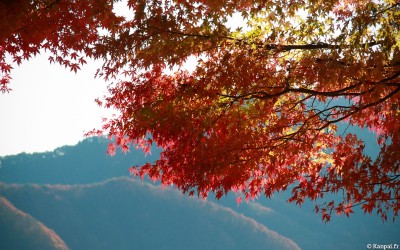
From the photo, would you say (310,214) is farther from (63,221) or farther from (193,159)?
(193,159)

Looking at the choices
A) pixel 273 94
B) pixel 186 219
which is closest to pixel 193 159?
pixel 273 94

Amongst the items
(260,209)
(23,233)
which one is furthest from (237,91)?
(260,209)

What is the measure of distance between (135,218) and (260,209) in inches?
943

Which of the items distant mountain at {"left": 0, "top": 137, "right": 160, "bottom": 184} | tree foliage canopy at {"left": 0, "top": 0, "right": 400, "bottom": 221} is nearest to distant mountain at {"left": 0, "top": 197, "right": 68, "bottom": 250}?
distant mountain at {"left": 0, "top": 137, "right": 160, "bottom": 184}

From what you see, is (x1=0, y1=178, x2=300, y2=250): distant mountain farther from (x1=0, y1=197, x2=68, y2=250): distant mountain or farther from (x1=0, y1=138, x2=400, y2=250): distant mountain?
(x1=0, y1=197, x2=68, y2=250): distant mountain

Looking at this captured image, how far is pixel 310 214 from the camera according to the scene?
261 feet

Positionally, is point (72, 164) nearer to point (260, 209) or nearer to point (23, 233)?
point (23, 233)

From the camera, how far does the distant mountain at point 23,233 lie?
55500 millimetres

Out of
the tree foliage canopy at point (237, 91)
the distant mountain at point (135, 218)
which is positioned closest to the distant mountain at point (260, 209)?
the distant mountain at point (135, 218)

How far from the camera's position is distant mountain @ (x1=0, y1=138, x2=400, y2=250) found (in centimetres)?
7169

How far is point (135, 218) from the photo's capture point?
68062 mm

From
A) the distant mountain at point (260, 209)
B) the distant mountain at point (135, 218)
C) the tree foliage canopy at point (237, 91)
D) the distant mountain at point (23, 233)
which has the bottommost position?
the tree foliage canopy at point (237, 91)

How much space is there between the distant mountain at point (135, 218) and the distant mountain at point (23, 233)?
31.7ft

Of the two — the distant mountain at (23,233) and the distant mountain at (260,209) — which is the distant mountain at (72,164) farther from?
the distant mountain at (23,233)
